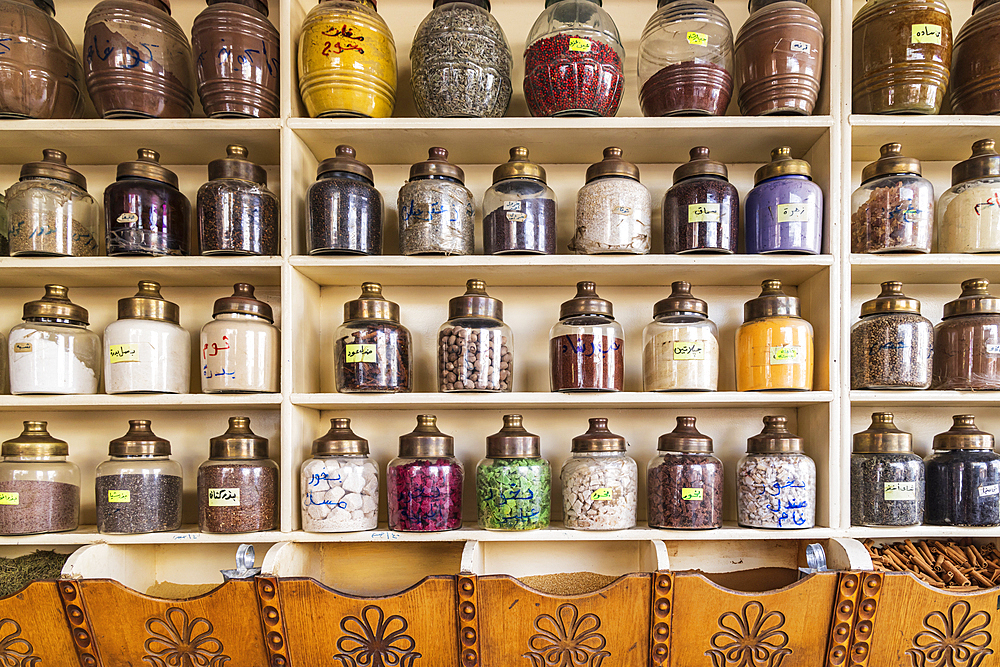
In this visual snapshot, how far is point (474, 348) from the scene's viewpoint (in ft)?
4.65

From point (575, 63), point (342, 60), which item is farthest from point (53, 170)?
point (575, 63)

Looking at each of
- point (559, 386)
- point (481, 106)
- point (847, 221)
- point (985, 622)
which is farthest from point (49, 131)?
point (985, 622)

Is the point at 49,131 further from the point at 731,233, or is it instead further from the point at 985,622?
the point at 985,622

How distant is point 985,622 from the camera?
4.23 ft

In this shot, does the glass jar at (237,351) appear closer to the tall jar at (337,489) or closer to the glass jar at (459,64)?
the tall jar at (337,489)

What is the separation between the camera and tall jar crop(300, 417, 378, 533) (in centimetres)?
140

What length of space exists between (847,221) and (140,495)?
70.8 inches

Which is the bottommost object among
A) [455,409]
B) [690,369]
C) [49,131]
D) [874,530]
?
[874,530]

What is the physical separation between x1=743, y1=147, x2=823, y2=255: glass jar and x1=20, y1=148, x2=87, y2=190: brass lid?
5.48 ft

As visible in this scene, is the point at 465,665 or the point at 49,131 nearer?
the point at 465,665

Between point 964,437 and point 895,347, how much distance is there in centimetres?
29

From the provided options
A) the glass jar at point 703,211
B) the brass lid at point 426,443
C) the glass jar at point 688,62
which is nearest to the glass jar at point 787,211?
the glass jar at point 703,211

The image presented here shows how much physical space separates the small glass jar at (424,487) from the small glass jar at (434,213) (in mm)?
458

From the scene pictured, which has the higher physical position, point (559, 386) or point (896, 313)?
point (896, 313)
